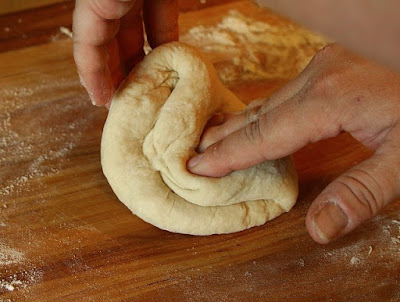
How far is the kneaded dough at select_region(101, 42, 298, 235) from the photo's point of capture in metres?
1.17

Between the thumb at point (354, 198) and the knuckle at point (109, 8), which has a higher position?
the knuckle at point (109, 8)

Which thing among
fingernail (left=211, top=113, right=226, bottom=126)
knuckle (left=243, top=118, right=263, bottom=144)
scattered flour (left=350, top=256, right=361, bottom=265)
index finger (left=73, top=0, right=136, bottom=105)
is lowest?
scattered flour (left=350, top=256, right=361, bottom=265)

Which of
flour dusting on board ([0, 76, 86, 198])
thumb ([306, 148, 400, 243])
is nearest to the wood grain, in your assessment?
flour dusting on board ([0, 76, 86, 198])

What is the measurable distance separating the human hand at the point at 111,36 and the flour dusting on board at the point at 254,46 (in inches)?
17.5

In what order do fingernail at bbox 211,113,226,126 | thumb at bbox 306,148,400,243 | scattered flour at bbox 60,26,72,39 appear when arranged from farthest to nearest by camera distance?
scattered flour at bbox 60,26,72,39 → fingernail at bbox 211,113,226,126 → thumb at bbox 306,148,400,243

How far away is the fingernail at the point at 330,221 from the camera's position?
0.86 metres

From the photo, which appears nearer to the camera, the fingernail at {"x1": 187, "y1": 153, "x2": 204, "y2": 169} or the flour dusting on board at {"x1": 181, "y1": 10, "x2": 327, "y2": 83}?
the fingernail at {"x1": 187, "y1": 153, "x2": 204, "y2": 169}

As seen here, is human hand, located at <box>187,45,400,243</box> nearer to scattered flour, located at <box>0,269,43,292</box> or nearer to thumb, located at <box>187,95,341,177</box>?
thumb, located at <box>187,95,341,177</box>

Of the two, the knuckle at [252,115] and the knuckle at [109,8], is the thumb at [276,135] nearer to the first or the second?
the knuckle at [252,115]

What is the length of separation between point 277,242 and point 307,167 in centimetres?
31

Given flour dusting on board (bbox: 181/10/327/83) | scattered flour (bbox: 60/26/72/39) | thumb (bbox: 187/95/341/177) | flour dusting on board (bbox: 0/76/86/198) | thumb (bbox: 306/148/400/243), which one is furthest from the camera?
scattered flour (bbox: 60/26/72/39)

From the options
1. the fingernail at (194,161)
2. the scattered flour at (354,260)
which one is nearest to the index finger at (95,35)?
the fingernail at (194,161)

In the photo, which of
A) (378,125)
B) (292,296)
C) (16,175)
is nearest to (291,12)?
(378,125)

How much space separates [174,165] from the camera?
1177mm
